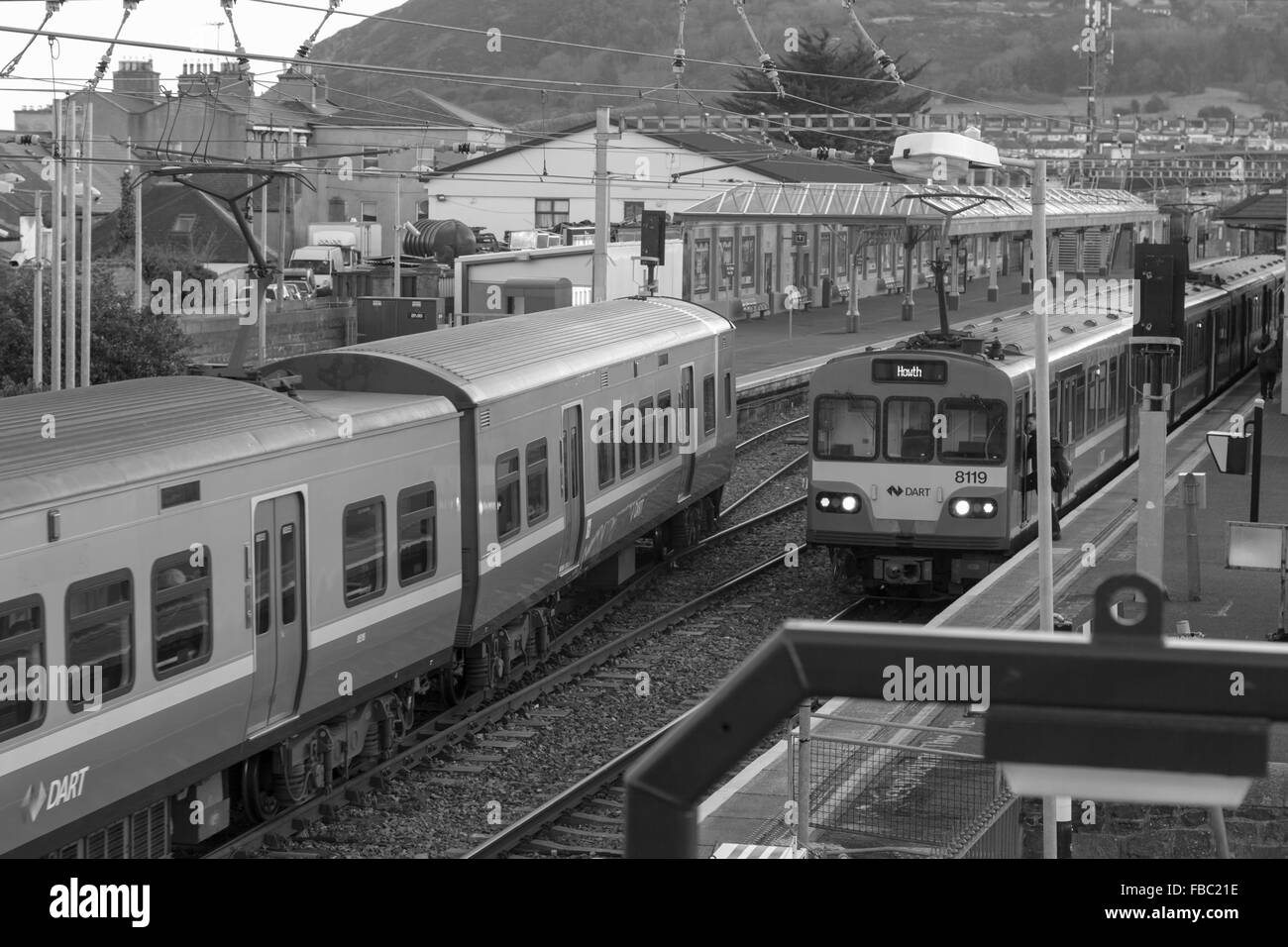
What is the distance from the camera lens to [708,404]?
68.0ft

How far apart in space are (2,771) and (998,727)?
6.92 meters

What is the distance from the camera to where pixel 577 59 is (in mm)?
126500

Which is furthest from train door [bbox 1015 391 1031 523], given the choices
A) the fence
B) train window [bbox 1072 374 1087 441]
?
the fence

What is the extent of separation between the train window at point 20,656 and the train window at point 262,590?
6.49 ft

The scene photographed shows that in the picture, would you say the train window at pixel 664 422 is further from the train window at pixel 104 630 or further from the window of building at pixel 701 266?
the window of building at pixel 701 266

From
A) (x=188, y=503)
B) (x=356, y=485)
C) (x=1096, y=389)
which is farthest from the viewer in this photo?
(x=1096, y=389)

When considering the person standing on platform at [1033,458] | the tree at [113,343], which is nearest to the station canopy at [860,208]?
the tree at [113,343]

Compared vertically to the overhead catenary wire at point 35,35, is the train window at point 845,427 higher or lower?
lower

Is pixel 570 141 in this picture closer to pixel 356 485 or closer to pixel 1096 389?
pixel 1096 389

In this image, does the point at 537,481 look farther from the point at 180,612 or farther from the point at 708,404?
the point at 708,404

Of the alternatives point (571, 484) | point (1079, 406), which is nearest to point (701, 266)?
point (1079, 406)

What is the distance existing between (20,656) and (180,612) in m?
1.38

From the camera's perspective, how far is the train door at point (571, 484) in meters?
15.0
